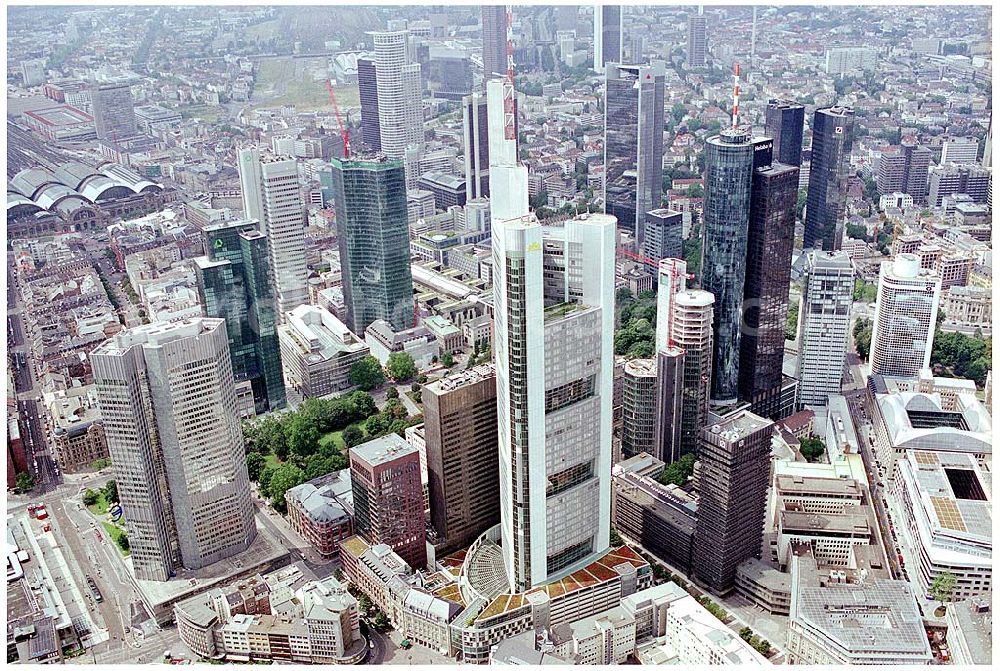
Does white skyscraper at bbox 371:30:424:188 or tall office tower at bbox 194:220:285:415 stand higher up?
white skyscraper at bbox 371:30:424:188

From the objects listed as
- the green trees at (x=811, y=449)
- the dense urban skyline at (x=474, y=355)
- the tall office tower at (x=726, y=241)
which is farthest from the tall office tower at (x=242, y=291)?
the green trees at (x=811, y=449)

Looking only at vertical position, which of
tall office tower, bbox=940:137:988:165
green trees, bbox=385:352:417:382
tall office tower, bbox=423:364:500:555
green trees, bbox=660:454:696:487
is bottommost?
green trees, bbox=660:454:696:487

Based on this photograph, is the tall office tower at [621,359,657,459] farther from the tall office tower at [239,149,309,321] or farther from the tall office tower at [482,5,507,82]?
the tall office tower at [482,5,507,82]

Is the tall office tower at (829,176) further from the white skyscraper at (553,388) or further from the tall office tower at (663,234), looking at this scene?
the white skyscraper at (553,388)

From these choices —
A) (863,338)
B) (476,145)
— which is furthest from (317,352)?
(863,338)

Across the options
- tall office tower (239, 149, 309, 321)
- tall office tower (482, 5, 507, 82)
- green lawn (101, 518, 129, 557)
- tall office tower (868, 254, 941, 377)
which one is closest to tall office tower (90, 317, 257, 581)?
green lawn (101, 518, 129, 557)

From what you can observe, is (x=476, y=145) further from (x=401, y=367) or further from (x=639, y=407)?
(x=639, y=407)
